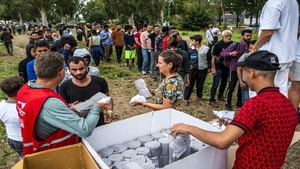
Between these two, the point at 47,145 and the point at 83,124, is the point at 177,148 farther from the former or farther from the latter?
the point at 47,145

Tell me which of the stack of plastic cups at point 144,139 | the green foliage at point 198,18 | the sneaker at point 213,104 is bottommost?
the sneaker at point 213,104

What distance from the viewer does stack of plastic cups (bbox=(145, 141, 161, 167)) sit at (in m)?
1.98

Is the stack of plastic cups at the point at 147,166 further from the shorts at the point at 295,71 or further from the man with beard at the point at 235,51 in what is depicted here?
the man with beard at the point at 235,51

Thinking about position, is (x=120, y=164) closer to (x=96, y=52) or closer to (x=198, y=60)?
(x=198, y=60)

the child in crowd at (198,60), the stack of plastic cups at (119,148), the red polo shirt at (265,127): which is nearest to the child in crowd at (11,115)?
the stack of plastic cups at (119,148)

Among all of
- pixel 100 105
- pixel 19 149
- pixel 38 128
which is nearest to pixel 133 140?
pixel 100 105

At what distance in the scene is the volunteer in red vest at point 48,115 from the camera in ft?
5.39

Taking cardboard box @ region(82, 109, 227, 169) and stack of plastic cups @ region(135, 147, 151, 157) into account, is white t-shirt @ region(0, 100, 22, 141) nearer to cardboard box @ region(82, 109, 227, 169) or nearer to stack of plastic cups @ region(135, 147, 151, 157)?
cardboard box @ region(82, 109, 227, 169)

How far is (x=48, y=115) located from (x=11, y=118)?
1.26 m

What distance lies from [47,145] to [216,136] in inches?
48.5

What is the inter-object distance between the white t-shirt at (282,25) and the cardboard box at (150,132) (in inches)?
61.1

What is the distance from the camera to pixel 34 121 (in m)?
1.68

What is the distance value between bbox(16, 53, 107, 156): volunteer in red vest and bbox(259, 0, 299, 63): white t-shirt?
2.19 m

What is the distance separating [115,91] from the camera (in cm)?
724
